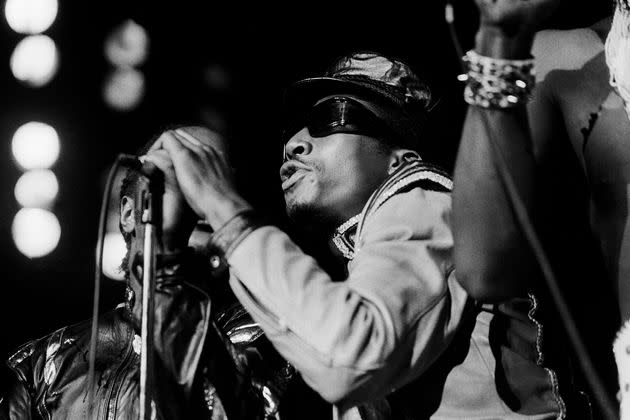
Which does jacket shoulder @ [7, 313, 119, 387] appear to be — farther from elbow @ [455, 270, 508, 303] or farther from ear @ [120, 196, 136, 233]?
elbow @ [455, 270, 508, 303]

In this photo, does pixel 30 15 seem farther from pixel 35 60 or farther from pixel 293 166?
pixel 293 166

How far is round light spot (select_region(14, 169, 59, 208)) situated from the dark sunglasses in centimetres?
137

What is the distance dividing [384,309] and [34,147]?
2.14m

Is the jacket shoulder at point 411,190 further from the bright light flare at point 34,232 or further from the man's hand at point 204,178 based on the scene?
the bright light flare at point 34,232

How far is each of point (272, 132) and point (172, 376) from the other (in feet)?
4.94

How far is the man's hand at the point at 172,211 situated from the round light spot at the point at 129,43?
142cm

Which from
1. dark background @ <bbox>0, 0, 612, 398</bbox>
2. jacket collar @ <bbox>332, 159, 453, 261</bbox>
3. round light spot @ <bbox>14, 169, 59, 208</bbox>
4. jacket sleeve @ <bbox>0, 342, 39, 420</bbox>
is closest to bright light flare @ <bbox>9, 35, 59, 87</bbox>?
dark background @ <bbox>0, 0, 612, 398</bbox>

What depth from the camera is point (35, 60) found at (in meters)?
3.83

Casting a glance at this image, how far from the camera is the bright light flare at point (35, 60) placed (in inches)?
150

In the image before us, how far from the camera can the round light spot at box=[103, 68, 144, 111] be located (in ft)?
12.5

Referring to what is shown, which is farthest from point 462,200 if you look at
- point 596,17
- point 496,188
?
point 596,17

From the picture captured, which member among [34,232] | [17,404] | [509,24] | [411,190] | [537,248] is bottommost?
[17,404]

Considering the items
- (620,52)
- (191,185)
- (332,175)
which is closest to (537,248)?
(620,52)

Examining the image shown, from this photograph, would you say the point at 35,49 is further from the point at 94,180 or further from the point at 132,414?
the point at 132,414
